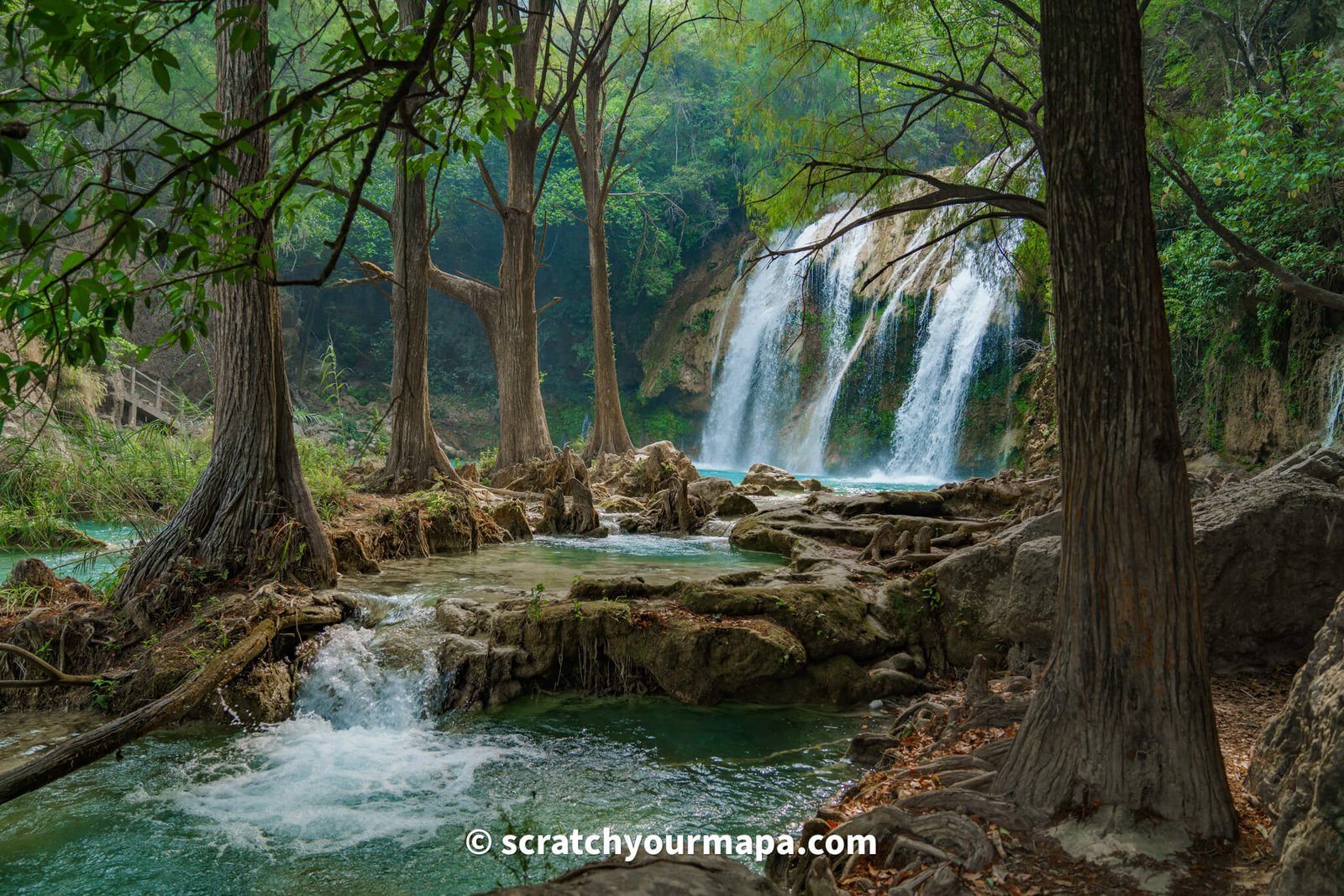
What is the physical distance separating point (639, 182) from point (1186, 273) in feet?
69.2

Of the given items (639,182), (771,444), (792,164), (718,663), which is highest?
(639,182)

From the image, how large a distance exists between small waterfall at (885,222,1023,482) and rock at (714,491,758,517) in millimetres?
8753

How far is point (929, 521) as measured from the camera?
364 inches

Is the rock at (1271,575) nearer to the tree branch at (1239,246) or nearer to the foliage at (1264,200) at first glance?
the tree branch at (1239,246)

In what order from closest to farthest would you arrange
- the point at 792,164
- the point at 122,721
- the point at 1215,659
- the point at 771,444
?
the point at 122,721 → the point at 1215,659 → the point at 792,164 → the point at 771,444

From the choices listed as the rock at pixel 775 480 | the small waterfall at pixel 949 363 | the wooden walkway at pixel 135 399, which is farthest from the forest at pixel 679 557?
the wooden walkway at pixel 135 399

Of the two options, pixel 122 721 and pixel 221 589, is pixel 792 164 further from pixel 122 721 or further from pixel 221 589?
pixel 122 721

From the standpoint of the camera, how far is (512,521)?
12.1 meters

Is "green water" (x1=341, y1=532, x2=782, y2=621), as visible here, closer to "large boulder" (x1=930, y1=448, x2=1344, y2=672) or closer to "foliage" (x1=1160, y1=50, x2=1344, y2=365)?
"large boulder" (x1=930, y1=448, x2=1344, y2=672)

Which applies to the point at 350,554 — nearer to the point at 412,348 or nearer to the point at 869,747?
the point at 412,348

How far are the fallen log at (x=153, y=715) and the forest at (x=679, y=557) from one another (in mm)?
24

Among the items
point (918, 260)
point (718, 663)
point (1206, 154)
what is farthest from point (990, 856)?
point (918, 260)

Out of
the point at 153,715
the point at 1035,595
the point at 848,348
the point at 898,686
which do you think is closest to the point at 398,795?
the point at 153,715

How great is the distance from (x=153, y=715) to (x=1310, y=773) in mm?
4649
